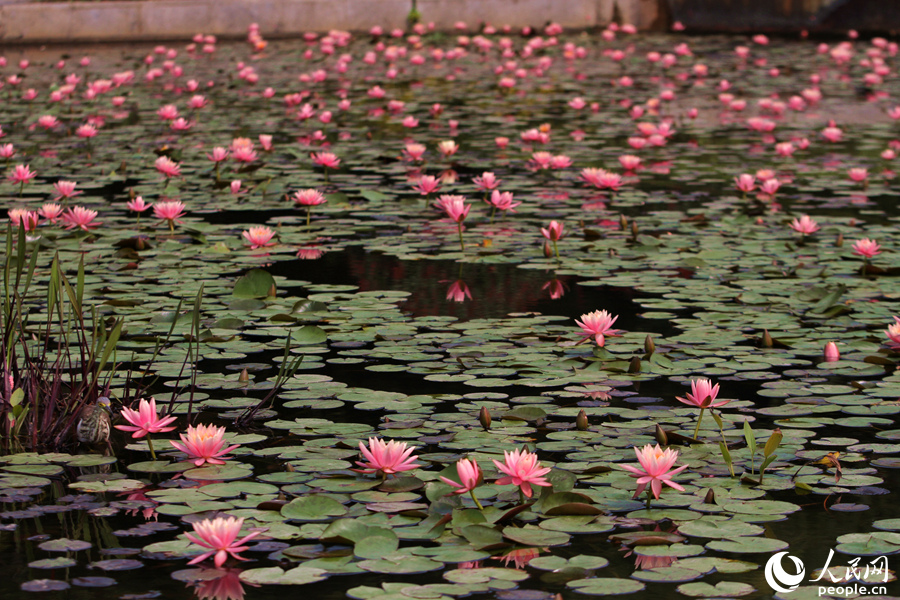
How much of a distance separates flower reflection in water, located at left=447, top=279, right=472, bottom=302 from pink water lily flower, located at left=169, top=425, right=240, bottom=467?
1.52 m

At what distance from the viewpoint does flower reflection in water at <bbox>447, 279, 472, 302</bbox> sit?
3.76 metres

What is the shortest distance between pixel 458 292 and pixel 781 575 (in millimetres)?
2033

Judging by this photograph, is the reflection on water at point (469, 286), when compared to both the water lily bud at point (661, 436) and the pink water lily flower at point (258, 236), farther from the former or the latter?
the water lily bud at point (661, 436)

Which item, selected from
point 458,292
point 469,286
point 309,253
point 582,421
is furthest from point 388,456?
point 309,253

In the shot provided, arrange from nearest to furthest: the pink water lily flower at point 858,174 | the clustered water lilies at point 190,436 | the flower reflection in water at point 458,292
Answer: the clustered water lilies at point 190,436, the flower reflection in water at point 458,292, the pink water lily flower at point 858,174

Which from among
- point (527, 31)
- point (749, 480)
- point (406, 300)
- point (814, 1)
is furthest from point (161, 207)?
point (814, 1)

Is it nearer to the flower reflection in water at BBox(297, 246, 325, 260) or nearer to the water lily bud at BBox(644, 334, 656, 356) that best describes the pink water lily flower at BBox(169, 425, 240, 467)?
the water lily bud at BBox(644, 334, 656, 356)

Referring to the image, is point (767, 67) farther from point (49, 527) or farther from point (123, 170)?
point (49, 527)

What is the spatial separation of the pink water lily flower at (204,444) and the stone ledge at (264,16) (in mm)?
12097

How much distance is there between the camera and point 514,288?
12.9 feet

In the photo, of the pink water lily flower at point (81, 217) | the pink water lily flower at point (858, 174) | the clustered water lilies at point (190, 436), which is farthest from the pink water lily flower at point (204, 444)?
the pink water lily flower at point (858, 174)

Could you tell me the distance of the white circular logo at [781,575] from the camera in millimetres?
1882

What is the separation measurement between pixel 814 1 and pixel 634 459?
1338cm

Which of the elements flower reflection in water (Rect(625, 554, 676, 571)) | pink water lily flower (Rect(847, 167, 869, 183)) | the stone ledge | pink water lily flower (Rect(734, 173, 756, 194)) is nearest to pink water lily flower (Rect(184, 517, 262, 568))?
flower reflection in water (Rect(625, 554, 676, 571))
